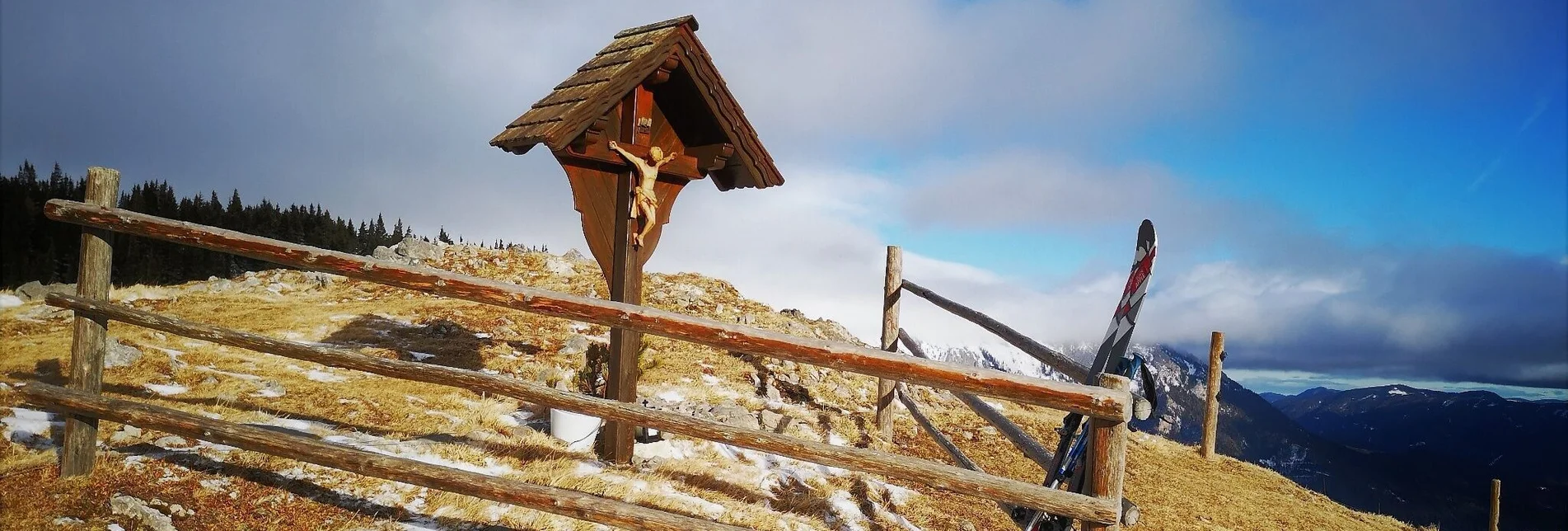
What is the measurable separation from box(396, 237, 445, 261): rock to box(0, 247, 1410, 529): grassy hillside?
3819 millimetres

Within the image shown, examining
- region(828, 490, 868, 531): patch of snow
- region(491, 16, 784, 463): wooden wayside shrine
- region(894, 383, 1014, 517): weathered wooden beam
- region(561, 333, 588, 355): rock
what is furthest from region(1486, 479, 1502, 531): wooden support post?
region(561, 333, 588, 355): rock

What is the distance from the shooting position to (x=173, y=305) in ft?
40.5

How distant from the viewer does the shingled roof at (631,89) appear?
15.8 feet

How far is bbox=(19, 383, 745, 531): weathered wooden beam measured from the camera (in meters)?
3.32

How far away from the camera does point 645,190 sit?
5262mm

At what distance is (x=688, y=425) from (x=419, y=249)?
57.4ft

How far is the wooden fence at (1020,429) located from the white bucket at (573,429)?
2.75 metres

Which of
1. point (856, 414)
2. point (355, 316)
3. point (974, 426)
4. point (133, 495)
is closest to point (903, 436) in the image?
point (856, 414)

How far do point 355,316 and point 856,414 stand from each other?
8877mm

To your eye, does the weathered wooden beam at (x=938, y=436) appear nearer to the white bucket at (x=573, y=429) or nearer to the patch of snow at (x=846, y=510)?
the patch of snow at (x=846, y=510)

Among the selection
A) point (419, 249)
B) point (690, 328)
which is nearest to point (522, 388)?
point (690, 328)

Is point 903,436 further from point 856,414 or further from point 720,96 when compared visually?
point 720,96

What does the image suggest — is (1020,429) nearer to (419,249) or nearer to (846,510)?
(846,510)

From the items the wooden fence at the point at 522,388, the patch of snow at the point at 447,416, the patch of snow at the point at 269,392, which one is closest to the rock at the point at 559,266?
the patch of snow at the point at 269,392
